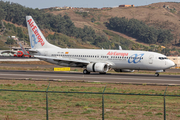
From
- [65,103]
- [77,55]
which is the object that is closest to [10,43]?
[77,55]

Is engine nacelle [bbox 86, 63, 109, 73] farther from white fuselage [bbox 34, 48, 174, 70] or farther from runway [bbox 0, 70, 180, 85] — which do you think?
runway [bbox 0, 70, 180, 85]

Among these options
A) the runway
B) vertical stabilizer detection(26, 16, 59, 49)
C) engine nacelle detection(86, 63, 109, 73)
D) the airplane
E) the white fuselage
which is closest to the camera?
the runway

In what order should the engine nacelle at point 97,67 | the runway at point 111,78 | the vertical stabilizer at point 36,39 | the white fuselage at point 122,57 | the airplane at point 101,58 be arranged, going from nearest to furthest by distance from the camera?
the runway at point 111,78 < the white fuselage at point 122,57 < the airplane at point 101,58 < the engine nacelle at point 97,67 < the vertical stabilizer at point 36,39

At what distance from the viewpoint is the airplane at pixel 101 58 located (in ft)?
149

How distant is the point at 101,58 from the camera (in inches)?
1941

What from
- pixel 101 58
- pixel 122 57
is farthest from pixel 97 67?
pixel 122 57

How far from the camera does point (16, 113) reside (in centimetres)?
1798

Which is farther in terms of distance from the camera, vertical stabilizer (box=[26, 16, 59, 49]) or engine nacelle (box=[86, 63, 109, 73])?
vertical stabilizer (box=[26, 16, 59, 49])

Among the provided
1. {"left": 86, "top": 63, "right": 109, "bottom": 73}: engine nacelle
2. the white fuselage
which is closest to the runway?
the white fuselage

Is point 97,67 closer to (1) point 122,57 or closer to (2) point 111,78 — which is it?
(1) point 122,57

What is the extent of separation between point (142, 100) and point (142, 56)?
27647mm

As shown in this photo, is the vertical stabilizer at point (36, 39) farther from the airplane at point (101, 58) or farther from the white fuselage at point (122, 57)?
the white fuselage at point (122, 57)

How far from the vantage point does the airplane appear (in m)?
45.4

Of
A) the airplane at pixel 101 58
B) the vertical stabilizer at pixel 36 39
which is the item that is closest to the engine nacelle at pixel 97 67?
the airplane at pixel 101 58
